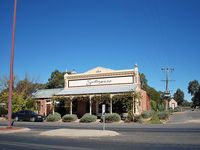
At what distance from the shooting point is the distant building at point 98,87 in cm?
4012

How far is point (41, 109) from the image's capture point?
161 feet

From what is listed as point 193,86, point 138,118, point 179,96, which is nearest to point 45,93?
point 138,118

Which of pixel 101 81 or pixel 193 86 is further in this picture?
pixel 193 86

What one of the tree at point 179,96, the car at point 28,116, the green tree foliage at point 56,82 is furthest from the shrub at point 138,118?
the tree at point 179,96

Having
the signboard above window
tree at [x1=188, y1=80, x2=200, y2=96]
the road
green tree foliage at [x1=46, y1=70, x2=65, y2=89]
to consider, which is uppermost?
tree at [x1=188, y1=80, x2=200, y2=96]

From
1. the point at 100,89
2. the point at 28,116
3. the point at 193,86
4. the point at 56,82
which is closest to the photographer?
the point at 28,116

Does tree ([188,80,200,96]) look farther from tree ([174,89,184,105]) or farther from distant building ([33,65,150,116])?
distant building ([33,65,150,116])

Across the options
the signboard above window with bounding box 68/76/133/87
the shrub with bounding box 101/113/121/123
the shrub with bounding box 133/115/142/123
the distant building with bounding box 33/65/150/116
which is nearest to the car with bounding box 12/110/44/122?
the distant building with bounding box 33/65/150/116

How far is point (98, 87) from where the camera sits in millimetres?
43281

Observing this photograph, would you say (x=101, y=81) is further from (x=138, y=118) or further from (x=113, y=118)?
(x=138, y=118)

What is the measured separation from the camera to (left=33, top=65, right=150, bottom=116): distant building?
132ft

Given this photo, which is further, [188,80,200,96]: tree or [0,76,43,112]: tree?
[188,80,200,96]: tree

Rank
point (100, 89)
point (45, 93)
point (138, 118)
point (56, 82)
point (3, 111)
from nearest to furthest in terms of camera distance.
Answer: point (138, 118), point (100, 89), point (3, 111), point (45, 93), point (56, 82)

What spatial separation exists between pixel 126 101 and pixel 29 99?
17.0 m
